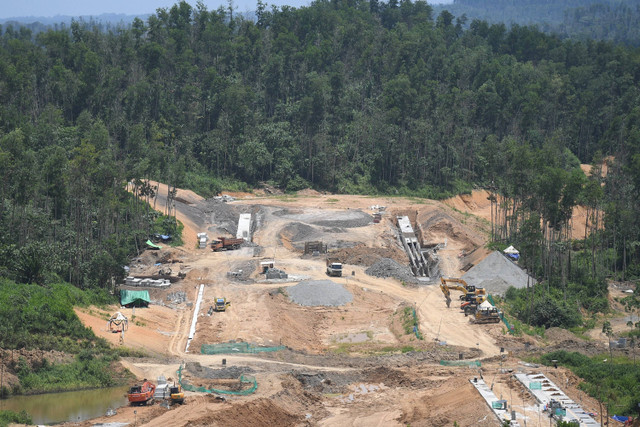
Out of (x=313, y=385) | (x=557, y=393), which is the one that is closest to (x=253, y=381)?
(x=313, y=385)

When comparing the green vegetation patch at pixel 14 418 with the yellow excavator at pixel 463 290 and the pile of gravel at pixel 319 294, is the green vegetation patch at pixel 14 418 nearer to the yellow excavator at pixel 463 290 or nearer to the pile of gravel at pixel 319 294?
the pile of gravel at pixel 319 294

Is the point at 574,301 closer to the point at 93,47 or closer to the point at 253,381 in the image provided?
the point at 253,381

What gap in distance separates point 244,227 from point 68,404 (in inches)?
1667

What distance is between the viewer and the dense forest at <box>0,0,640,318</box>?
68.9m

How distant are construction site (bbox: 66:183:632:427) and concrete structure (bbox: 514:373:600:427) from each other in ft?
0.33

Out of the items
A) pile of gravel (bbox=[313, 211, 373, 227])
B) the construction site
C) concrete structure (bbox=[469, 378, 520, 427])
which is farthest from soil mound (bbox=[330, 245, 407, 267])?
concrete structure (bbox=[469, 378, 520, 427])

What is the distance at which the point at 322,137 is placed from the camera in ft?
358

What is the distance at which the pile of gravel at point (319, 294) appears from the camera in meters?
63.0

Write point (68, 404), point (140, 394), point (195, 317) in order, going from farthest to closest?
point (195, 317) → point (68, 404) → point (140, 394)

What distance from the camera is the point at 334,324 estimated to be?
6000 cm

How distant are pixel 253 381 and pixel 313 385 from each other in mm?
3358

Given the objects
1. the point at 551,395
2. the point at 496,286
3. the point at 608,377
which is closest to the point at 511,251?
the point at 496,286

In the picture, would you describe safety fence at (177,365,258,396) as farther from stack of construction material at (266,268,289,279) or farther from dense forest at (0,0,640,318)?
stack of construction material at (266,268,289,279)

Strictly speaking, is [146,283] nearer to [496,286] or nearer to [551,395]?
[496,286]
